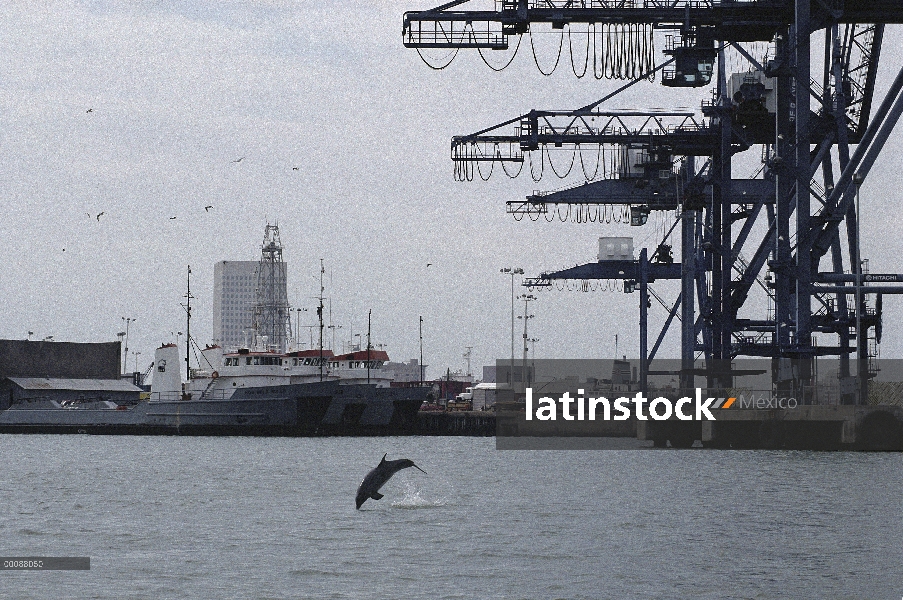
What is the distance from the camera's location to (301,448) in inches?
2781

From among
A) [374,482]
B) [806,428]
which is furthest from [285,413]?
[374,482]

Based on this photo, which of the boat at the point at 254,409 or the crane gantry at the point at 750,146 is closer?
the crane gantry at the point at 750,146

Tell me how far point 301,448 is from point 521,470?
912 inches

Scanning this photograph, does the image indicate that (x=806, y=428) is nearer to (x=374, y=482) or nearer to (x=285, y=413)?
(x=374, y=482)

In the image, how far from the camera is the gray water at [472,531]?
21.8 meters

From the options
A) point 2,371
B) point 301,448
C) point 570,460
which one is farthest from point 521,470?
point 2,371

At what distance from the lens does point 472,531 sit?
28.6 meters

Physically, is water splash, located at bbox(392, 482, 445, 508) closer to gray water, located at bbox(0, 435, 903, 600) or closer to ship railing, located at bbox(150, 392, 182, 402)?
gray water, located at bbox(0, 435, 903, 600)

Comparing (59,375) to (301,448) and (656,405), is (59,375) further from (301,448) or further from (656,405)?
(656,405)

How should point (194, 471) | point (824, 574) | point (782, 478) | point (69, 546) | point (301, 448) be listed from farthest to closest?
point (301, 448) < point (194, 471) < point (782, 478) < point (69, 546) < point (824, 574)

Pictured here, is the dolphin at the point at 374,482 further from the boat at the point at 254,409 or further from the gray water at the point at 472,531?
the boat at the point at 254,409

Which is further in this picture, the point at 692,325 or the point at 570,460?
the point at 692,325

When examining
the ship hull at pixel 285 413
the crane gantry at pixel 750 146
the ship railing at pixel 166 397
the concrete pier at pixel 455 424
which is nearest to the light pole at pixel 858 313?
the crane gantry at pixel 750 146

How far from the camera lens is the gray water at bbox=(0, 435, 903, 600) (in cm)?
2184
